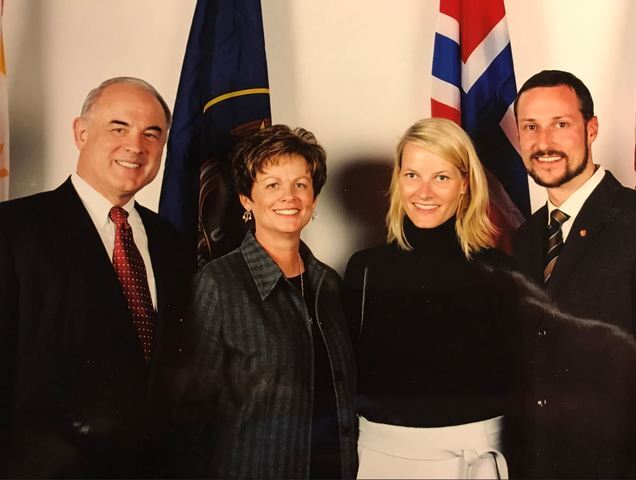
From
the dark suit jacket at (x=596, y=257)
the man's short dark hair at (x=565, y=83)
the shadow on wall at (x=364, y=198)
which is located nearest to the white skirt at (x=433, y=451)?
the dark suit jacket at (x=596, y=257)

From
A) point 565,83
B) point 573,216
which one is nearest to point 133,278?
point 573,216

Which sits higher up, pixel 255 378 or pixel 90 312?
pixel 90 312

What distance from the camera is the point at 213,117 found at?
194cm

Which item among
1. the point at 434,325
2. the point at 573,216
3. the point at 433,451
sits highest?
the point at 573,216

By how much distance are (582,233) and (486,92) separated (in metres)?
0.47

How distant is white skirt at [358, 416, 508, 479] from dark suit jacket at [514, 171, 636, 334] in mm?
392

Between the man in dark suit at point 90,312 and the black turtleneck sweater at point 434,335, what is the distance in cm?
54

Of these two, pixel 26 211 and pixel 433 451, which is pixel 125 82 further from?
pixel 433 451

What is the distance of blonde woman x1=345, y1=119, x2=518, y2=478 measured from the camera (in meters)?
1.87

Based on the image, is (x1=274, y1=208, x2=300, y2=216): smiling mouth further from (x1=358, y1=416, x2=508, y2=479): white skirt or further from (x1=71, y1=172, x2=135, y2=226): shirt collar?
(x1=358, y1=416, x2=508, y2=479): white skirt

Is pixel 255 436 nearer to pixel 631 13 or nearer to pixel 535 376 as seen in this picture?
pixel 535 376

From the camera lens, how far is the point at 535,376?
190 cm

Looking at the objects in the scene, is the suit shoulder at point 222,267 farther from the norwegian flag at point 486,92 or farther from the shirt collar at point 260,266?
the norwegian flag at point 486,92

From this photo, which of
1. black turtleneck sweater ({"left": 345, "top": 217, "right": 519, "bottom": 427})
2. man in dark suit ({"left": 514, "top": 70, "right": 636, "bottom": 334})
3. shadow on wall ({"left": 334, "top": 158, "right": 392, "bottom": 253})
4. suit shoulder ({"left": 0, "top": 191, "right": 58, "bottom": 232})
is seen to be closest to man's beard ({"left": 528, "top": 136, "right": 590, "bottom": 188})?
man in dark suit ({"left": 514, "top": 70, "right": 636, "bottom": 334})
